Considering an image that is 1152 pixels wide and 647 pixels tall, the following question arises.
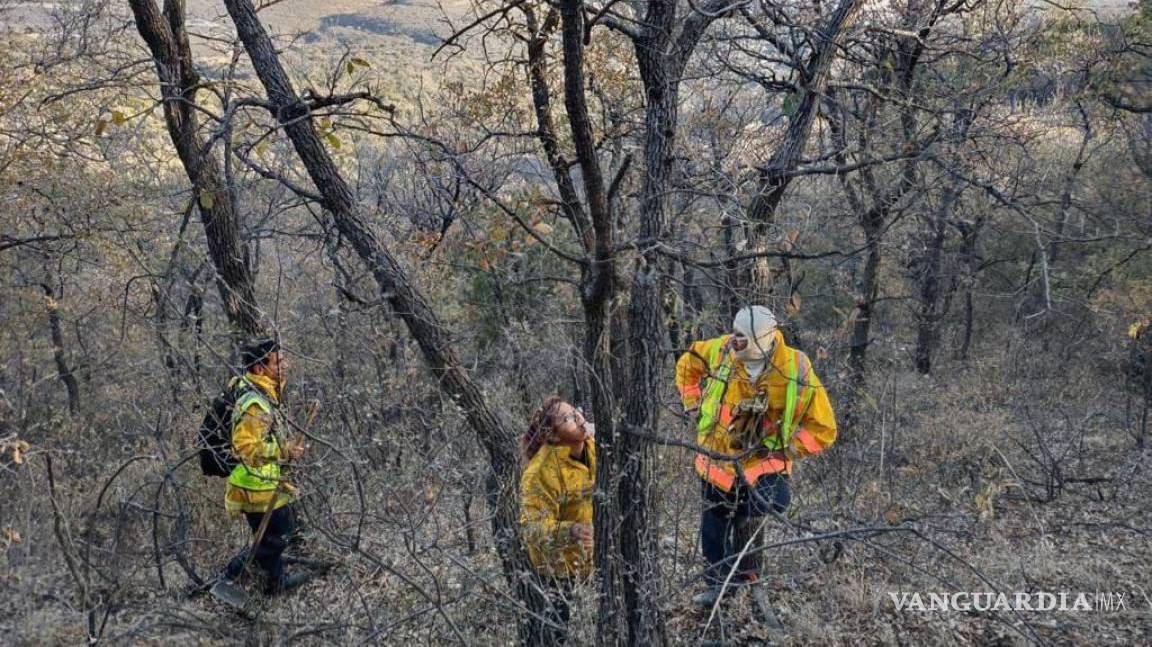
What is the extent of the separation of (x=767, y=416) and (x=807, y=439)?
24cm

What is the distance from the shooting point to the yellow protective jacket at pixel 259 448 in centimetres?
378

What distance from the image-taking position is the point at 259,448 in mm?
4289

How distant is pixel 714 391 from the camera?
14.9ft

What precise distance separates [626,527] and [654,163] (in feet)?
5.08

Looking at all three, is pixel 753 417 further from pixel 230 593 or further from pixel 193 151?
pixel 193 151

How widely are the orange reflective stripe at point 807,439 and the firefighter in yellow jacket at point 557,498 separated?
1.14 metres

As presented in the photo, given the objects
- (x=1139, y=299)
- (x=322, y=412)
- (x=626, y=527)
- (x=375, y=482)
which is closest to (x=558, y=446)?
(x=626, y=527)

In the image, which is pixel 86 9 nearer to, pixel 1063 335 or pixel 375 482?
pixel 375 482

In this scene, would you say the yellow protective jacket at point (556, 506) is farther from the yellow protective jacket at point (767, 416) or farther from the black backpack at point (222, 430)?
the black backpack at point (222, 430)

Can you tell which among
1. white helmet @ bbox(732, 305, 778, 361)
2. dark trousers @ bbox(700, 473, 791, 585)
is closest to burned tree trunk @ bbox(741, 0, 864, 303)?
white helmet @ bbox(732, 305, 778, 361)

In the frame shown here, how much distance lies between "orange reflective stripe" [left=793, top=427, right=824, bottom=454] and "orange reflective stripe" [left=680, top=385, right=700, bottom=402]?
590 mm

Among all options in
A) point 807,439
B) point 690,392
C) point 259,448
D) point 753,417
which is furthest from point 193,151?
point 807,439

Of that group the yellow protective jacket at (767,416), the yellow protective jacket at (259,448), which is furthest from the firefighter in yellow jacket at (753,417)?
the yellow protective jacket at (259,448)

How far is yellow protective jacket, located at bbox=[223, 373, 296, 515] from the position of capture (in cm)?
378
